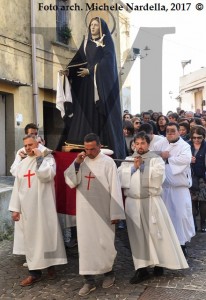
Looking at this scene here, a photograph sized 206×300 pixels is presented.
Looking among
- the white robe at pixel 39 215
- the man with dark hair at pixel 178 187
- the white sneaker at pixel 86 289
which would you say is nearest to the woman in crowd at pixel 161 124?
the man with dark hair at pixel 178 187

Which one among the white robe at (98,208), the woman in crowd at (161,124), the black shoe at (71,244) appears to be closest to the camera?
the white robe at (98,208)

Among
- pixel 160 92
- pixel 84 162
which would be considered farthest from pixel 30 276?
pixel 160 92

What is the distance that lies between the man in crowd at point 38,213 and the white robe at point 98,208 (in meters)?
0.36

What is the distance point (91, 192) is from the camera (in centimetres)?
439

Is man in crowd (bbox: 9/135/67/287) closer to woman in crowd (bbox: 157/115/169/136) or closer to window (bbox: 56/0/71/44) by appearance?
woman in crowd (bbox: 157/115/169/136)

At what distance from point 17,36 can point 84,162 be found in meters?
6.82

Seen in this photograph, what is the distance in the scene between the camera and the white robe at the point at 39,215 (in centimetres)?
455

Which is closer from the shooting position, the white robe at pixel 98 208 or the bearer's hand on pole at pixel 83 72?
the white robe at pixel 98 208

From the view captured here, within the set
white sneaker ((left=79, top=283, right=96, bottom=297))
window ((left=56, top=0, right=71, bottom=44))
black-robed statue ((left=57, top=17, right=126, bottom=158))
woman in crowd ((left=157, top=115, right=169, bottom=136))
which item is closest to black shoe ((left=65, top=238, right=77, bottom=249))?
black-robed statue ((left=57, top=17, right=126, bottom=158))

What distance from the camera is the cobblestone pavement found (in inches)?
165

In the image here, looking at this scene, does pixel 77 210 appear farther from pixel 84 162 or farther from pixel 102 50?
pixel 102 50

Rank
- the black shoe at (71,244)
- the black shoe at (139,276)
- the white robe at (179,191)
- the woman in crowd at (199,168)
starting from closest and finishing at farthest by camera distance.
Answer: the black shoe at (139,276) → the white robe at (179,191) → the black shoe at (71,244) → the woman in crowd at (199,168)

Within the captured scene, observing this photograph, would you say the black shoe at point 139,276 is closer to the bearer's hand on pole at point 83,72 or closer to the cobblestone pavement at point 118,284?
the cobblestone pavement at point 118,284

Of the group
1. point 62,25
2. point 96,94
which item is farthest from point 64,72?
point 62,25
